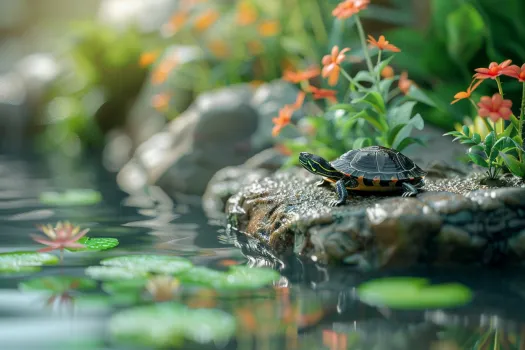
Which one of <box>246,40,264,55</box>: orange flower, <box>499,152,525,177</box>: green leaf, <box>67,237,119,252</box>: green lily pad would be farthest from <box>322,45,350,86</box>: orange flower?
<box>246,40,264,55</box>: orange flower

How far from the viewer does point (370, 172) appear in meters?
3.07

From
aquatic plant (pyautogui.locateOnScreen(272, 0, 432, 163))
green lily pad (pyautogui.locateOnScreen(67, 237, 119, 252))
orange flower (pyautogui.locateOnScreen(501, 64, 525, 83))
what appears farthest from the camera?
aquatic plant (pyautogui.locateOnScreen(272, 0, 432, 163))

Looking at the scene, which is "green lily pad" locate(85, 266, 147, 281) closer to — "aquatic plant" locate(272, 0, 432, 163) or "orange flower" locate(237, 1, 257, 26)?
"aquatic plant" locate(272, 0, 432, 163)

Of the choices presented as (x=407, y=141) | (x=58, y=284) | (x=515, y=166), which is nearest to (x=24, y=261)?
(x=58, y=284)

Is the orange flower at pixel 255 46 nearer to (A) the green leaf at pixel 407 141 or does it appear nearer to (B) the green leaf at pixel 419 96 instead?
(B) the green leaf at pixel 419 96

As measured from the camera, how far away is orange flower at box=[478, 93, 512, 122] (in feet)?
10.1

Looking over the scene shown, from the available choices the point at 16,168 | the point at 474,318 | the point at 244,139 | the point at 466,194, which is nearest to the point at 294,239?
the point at 466,194

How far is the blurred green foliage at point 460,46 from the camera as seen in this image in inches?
191

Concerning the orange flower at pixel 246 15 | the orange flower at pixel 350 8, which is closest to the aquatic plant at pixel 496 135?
the orange flower at pixel 350 8

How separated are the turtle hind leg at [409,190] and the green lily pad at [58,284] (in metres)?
1.59

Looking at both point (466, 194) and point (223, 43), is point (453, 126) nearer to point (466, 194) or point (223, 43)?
point (466, 194)

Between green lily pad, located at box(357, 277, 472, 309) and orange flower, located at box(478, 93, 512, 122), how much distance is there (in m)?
1.02

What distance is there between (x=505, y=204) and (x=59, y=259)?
7.16 ft

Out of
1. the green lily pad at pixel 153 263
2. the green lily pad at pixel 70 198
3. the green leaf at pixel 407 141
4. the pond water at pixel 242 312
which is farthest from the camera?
the green lily pad at pixel 70 198
